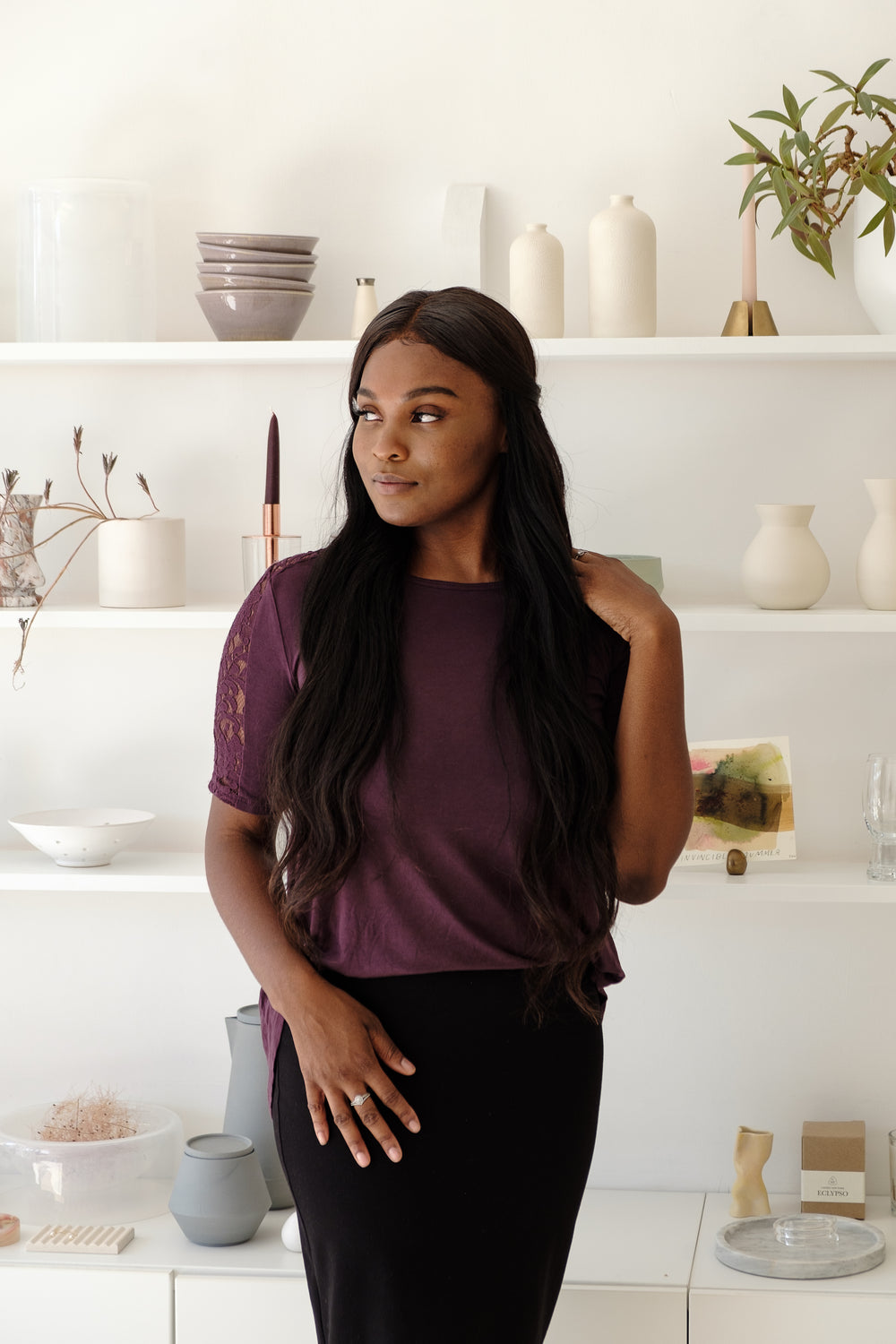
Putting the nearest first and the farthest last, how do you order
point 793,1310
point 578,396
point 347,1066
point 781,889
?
point 347,1066 → point 793,1310 → point 781,889 → point 578,396

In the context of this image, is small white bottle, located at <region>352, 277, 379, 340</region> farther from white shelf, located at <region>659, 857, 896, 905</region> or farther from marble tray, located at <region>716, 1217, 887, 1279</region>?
marble tray, located at <region>716, 1217, 887, 1279</region>

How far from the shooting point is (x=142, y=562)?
2.13 metres

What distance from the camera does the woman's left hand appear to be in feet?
4.55

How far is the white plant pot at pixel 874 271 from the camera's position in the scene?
199 centimetres

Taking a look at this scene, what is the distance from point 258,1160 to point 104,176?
5.13 feet

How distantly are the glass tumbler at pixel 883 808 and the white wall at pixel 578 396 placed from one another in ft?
0.46

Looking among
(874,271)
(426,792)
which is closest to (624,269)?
(874,271)

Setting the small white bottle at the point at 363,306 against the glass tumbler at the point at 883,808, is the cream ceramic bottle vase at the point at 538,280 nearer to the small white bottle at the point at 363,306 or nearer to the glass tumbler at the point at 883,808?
the small white bottle at the point at 363,306

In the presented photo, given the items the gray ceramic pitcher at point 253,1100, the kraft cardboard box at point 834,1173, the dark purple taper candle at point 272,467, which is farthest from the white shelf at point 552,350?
the kraft cardboard box at point 834,1173

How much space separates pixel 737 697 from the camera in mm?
2205

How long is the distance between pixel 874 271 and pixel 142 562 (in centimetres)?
115

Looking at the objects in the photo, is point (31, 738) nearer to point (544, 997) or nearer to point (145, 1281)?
point (145, 1281)

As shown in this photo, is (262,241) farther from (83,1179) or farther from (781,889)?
(83,1179)

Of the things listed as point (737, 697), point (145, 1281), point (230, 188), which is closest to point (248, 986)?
point (145, 1281)
